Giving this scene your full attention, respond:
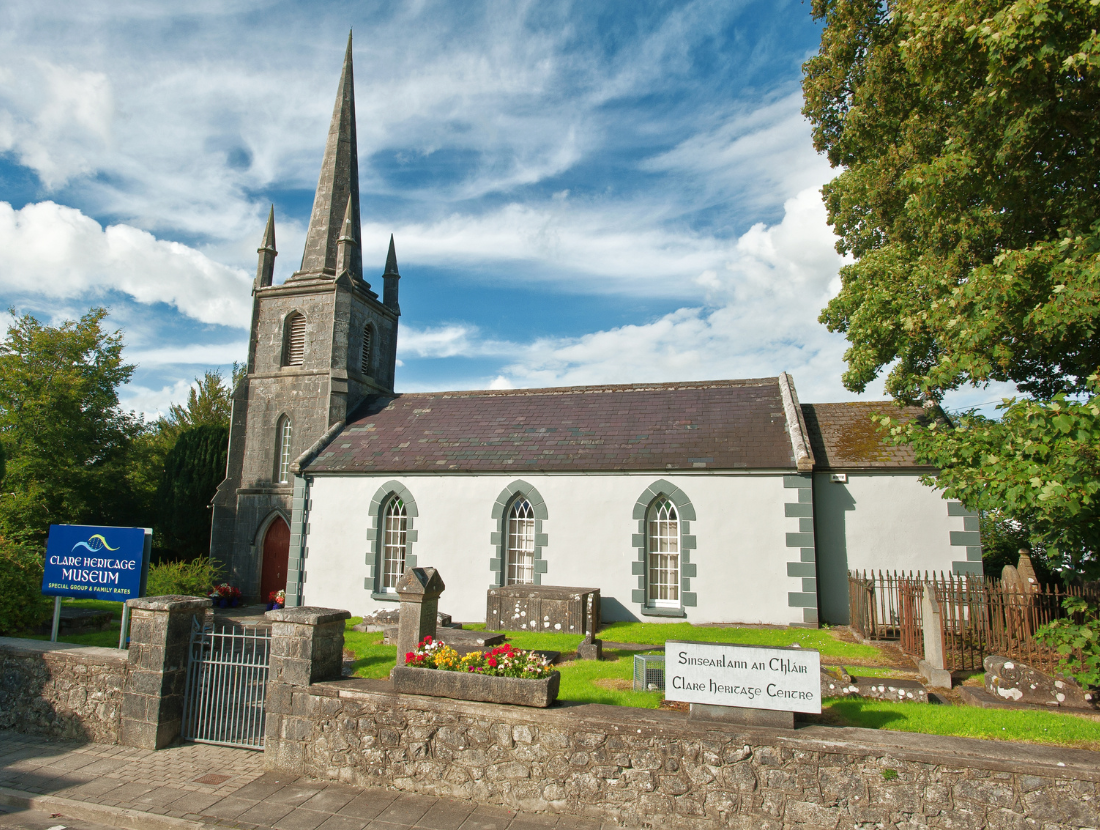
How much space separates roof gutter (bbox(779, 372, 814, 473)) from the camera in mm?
A: 15367

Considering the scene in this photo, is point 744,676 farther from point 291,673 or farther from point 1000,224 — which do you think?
point 1000,224

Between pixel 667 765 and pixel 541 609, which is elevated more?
pixel 541 609

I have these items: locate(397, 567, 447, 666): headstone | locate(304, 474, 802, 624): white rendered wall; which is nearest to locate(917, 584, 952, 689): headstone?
locate(304, 474, 802, 624): white rendered wall

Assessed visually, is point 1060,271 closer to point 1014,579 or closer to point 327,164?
point 1014,579

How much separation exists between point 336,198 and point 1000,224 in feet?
71.6

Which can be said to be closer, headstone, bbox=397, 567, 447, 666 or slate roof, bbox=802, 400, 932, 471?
headstone, bbox=397, 567, 447, 666

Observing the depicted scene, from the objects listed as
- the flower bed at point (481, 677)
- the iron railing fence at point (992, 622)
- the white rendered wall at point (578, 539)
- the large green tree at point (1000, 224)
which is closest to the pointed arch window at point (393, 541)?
the white rendered wall at point (578, 539)

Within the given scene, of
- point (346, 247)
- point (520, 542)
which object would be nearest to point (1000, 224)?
point (520, 542)

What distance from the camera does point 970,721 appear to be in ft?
23.0

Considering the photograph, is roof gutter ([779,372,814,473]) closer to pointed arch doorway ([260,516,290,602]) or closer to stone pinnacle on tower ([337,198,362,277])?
stone pinnacle on tower ([337,198,362,277])

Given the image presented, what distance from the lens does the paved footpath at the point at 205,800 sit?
6.14 metres

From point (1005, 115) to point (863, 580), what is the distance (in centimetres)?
957

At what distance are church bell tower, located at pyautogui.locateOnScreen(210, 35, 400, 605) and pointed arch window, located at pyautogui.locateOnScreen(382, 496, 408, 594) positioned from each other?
4441mm

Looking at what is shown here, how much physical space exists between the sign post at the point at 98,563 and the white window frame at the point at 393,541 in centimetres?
899
